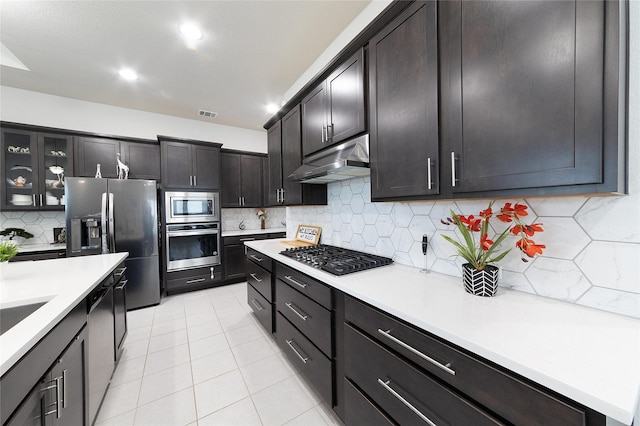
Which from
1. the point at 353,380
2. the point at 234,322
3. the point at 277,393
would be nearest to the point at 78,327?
the point at 277,393

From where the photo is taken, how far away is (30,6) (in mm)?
1851

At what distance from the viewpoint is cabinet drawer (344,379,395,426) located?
3.42 feet

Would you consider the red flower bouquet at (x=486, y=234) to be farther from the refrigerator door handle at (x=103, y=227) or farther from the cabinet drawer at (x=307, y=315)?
the refrigerator door handle at (x=103, y=227)

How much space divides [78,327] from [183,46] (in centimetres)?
258

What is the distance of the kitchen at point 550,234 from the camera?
0.82 meters

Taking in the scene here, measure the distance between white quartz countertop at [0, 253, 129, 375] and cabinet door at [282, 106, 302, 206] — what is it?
1584 mm

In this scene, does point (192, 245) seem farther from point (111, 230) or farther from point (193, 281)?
point (111, 230)

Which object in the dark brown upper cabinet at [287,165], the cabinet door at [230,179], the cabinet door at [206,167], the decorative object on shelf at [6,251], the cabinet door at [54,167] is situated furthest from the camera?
the cabinet door at [230,179]

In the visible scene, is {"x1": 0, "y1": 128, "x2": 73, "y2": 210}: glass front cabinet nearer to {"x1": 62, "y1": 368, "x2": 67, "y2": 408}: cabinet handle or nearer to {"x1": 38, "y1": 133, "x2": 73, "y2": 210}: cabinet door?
{"x1": 38, "y1": 133, "x2": 73, "y2": 210}: cabinet door

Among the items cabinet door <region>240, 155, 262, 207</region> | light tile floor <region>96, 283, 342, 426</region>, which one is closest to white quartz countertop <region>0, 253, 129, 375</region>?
light tile floor <region>96, 283, 342, 426</region>

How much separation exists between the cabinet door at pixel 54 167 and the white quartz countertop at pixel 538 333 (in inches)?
166

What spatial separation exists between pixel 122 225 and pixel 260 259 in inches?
84.0

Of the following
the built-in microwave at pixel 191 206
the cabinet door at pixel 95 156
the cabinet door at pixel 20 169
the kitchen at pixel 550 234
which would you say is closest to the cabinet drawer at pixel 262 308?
the kitchen at pixel 550 234

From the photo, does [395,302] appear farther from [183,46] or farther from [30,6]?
[30,6]
